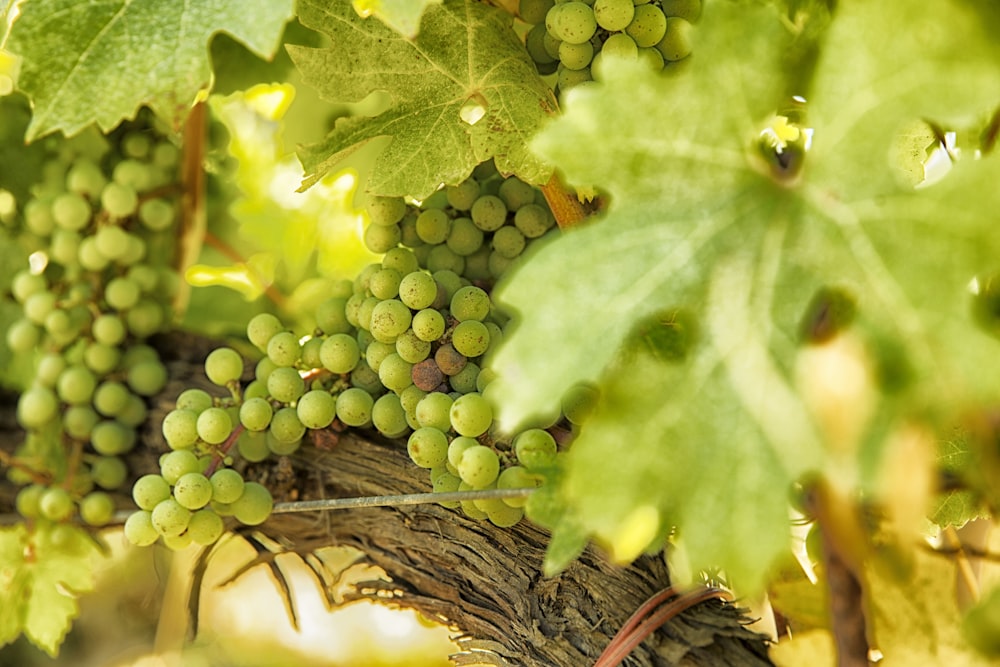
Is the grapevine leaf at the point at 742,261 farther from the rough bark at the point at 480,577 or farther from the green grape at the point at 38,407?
the green grape at the point at 38,407

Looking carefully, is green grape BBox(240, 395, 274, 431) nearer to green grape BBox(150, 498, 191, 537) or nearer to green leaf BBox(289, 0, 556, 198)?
green grape BBox(150, 498, 191, 537)

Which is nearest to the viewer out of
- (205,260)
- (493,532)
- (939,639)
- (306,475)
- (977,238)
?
(977,238)

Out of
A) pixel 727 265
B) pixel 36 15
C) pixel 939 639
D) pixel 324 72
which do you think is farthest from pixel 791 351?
pixel 36 15

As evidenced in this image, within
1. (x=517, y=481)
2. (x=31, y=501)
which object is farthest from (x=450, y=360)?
(x=31, y=501)

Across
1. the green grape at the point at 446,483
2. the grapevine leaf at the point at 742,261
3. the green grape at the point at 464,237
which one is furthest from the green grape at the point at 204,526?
the grapevine leaf at the point at 742,261

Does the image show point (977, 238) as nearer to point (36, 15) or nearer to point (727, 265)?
point (727, 265)

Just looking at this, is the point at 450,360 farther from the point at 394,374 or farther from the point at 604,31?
Answer: the point at 604,31
